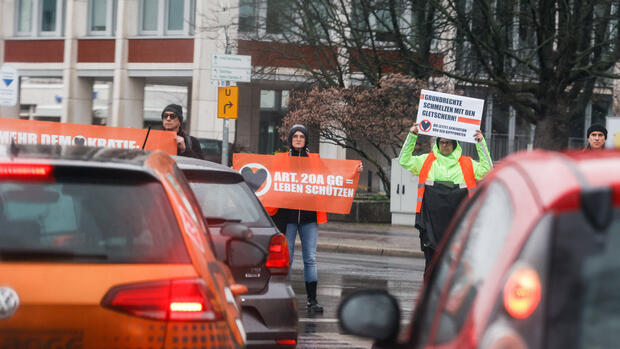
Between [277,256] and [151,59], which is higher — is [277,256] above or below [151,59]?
below

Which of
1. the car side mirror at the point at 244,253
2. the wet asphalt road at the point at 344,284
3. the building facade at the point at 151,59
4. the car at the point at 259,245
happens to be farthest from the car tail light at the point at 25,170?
the building facade at the point at 151,59

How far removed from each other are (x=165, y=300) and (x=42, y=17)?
126 ft

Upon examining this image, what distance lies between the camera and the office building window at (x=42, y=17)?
40.4 meters

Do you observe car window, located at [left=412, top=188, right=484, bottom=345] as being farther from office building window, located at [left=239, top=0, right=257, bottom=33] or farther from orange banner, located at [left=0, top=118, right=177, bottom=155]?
office building window, located at [left=239, top=0, right=257, bottom=33]

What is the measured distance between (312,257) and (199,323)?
269 inches

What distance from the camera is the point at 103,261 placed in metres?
3.82

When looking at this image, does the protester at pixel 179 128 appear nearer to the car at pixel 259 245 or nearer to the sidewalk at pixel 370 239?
the car at pixel 259 245

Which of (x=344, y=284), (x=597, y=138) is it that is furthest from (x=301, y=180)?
(x=597, y=138)

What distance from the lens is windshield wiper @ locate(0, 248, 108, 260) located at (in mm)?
3768

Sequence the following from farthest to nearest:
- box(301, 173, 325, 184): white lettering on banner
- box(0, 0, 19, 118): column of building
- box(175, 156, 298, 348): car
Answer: box(0, 0, 19, 118): column of building → box(301, 173, 325, 184): white lettering on banner → box(175, 156, 298, 348): car

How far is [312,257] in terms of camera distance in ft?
35.1

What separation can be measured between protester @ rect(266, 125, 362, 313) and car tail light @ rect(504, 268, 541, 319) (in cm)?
820

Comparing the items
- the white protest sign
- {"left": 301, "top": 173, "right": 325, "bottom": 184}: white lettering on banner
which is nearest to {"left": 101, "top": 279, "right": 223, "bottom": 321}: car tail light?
the white protest sign

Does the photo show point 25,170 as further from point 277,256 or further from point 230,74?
point 230,74
